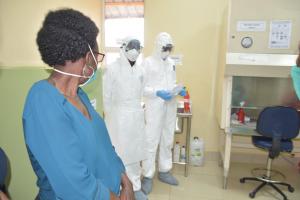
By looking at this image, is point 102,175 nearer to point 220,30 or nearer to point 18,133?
point 18,133

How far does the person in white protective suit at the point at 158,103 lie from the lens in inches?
101

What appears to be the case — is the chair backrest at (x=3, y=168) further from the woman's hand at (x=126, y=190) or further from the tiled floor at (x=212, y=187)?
→ the tiled floor at (x=212, y=187)

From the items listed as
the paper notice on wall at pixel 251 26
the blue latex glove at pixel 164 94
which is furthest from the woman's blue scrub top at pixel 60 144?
the paper notice on wall at pixel 251 26

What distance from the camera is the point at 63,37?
866 millimetres

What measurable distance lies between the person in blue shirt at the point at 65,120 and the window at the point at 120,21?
2.32 meters

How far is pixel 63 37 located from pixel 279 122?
2.10m

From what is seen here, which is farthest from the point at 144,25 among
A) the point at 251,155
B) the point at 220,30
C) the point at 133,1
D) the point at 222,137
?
the point at 251,155

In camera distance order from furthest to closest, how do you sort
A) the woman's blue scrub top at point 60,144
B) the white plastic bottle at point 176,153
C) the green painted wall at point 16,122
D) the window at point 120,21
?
1. the window at point 120,21
2. the white plastic bottle at point 176,153
3. the green painted wall at point 16,122
4. the woman's blue scrub top at point 60,144

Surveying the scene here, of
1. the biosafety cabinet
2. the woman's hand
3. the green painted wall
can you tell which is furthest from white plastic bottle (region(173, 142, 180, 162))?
the woman's hand

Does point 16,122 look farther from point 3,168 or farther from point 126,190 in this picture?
point 126,190

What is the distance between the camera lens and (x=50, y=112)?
83 centimetres

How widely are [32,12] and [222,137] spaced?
244 centimetres

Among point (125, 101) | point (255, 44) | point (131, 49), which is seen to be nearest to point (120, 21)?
point (131, 49)

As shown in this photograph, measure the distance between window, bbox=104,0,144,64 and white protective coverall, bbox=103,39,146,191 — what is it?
1.08 metres
